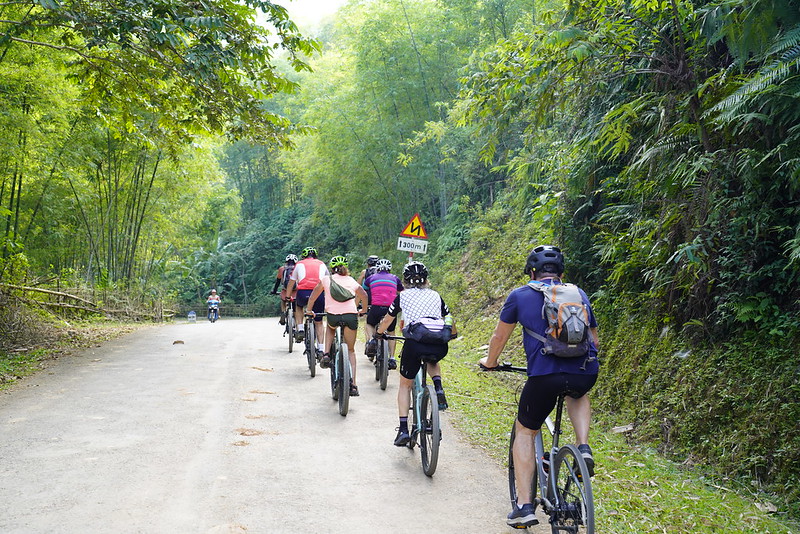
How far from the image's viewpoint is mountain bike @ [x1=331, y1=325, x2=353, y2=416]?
6.85 meters

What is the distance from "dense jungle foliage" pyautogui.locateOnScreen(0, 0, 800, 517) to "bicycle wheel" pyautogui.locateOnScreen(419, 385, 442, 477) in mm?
2163

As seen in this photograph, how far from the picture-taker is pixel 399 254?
23625mm

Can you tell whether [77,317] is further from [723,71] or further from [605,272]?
[723,71]

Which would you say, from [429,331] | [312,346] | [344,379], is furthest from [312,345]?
[429,331]

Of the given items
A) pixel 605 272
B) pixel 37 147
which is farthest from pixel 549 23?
pixel 37 147

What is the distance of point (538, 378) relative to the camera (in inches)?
140

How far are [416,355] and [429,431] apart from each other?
634mm

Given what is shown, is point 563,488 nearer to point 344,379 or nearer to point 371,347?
point 344,379

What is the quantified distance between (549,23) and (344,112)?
47.2ft

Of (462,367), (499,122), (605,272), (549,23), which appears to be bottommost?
(462,367)

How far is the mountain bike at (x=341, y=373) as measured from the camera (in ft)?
22.5

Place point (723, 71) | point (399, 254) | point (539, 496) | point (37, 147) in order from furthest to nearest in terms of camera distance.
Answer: point (399, 254)
point (37, 147)
point (723, 71)
point (539, 496)

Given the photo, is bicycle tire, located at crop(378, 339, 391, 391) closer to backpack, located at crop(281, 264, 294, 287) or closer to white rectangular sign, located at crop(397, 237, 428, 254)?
backpack, located at crop(281, 264, 294, 287)

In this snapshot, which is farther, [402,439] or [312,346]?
[312,346]
